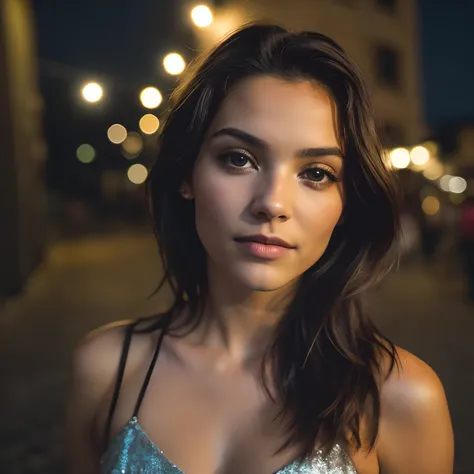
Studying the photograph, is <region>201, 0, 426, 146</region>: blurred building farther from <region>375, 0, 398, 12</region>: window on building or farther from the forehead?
the forehead

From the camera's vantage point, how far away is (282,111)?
50.5 inches

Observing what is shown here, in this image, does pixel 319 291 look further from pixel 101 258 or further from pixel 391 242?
pixel 101 258

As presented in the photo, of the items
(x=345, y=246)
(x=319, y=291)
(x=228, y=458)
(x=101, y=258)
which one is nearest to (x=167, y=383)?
(x=228, y=458)

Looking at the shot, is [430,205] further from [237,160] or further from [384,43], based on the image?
[237,160]

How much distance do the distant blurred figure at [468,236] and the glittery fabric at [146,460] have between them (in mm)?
6088

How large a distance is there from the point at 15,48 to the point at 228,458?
8853 mm

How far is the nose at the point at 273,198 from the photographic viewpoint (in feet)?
4.10

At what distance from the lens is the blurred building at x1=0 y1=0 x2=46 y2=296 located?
8.16 metres

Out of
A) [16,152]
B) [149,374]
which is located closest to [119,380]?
[149,374]

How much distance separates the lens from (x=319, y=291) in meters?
1.52

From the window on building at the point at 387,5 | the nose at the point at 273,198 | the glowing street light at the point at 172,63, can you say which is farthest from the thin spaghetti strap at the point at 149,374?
the window on building at the point at 387,5

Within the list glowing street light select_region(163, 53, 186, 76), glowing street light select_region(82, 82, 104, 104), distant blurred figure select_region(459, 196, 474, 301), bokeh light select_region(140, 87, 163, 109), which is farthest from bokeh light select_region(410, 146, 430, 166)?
glowing street light select_region(82, 82, 104, 104)

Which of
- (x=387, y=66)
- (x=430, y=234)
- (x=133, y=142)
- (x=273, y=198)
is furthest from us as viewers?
(x=387, y=66)

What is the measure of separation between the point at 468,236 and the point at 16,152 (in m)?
6.11
